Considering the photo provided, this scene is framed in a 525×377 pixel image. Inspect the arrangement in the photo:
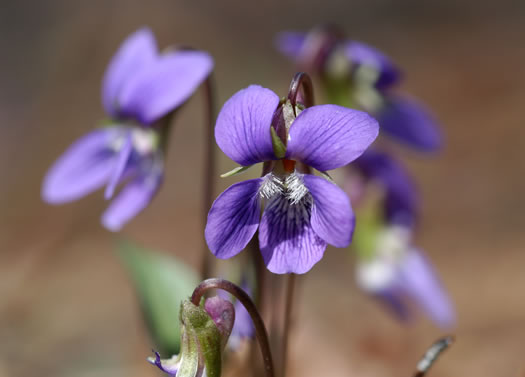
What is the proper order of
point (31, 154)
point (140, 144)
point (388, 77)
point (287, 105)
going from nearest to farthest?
point (287, 105) → point (140, 144) → point (388, 77) → point (31, 154)

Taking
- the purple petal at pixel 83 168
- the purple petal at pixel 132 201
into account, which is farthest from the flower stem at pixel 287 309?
the purple petal at pixel 83 168

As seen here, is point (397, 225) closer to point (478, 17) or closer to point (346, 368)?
point (346, 368)

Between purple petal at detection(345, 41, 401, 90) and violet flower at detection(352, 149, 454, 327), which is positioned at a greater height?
purple petal at detection(345, 41, 401, 90)

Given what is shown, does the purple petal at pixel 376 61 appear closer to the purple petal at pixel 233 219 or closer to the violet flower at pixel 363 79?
the violet flower at pixel 363 79

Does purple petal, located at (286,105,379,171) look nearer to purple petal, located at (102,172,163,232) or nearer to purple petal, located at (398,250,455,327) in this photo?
purple petal, located at (102,172,163,232)

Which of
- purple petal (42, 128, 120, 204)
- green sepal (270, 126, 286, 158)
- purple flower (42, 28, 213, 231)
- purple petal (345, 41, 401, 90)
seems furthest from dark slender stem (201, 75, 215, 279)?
green sepal (270, 126, 286, 158)

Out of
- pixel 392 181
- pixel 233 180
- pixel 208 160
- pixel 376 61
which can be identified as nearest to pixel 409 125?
pixel 392 181

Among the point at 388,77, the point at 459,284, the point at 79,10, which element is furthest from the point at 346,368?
the point at 79,10
